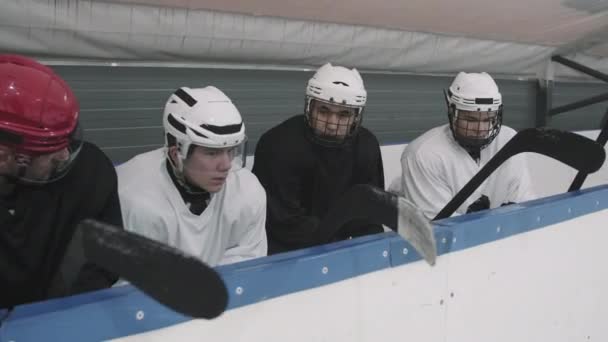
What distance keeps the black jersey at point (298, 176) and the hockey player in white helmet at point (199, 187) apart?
0.97 feet

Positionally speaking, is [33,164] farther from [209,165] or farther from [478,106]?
[478,106]

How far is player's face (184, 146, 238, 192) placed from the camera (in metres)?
1.21

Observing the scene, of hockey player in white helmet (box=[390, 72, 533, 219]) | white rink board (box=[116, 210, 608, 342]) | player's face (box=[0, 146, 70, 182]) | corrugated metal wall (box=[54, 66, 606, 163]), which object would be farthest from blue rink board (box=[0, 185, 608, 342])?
corrugated metal wall (box=[54, 66, 606, 163])

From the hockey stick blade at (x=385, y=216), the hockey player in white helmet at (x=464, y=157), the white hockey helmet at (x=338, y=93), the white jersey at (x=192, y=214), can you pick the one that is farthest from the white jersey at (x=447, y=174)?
the hockey stick blade at (x=385, y=216)

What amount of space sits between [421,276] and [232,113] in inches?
22.1

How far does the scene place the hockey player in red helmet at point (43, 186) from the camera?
882 millimetres

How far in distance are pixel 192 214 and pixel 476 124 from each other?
1093 mm

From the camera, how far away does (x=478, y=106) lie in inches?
72.5

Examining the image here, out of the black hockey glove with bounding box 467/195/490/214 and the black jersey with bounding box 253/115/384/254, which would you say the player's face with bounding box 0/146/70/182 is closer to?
the black jersey with bounding box 253/115/384/254

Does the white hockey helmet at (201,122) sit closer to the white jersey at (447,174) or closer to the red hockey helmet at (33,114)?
the red hockey helmet at (33,114)

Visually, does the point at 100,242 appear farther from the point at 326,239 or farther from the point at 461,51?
the point at 461,51

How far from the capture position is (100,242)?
0.65m

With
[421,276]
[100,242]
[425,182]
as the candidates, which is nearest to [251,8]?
[425,182]

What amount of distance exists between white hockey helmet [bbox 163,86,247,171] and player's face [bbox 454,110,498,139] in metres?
0.96
